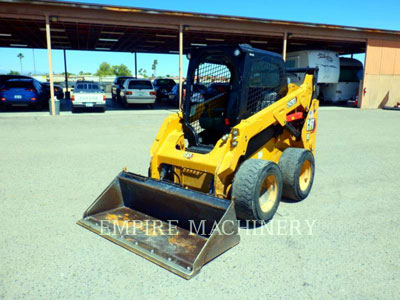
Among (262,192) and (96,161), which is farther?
(96,161)

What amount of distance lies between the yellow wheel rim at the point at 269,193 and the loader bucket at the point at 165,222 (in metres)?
0.82

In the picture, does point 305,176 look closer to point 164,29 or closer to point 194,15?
point 194,15

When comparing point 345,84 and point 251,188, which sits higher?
point 345,84

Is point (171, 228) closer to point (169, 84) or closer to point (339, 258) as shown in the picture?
point (339, 258)

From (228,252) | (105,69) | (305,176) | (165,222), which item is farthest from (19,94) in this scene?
(105,69)

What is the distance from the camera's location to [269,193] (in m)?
4.48

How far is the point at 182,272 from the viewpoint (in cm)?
318

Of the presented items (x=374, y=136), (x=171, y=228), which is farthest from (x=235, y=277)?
(x=374, y=136)

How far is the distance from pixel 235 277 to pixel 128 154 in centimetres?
563

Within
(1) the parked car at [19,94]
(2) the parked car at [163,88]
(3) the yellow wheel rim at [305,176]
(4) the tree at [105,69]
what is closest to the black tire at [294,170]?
(3) the yellow wheel rim at [305,176]

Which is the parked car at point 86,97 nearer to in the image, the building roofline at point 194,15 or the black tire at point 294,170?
the building roofline at point 194,15

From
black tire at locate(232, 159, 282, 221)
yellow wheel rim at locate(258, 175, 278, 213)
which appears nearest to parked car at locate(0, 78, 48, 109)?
yellow wheel rim at locate(258, 175, 278, 213)

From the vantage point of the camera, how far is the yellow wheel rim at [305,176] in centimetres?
538

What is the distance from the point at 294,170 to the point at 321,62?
19757 millimetres
